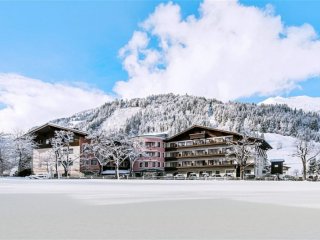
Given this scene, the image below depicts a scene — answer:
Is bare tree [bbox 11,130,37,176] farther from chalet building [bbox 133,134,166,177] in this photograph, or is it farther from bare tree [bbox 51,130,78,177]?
chalet building [bbox 133,134,166,177]

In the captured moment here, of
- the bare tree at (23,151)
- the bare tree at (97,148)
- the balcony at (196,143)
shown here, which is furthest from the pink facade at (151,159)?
the bare tree at (23,151)

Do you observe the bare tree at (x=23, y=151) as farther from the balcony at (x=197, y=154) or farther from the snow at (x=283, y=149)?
the snow at (x=283, y=149)

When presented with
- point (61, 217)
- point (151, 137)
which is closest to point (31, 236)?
point (61, 217)

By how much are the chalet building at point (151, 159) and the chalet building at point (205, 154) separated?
1.59 meters

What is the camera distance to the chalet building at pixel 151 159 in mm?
91938

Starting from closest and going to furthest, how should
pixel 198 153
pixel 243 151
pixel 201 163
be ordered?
1. pixel 243 151
2. pixel 201 163
3. pixel 198 153

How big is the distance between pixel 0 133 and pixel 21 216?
73041 millimetres

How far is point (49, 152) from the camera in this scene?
84000 mm

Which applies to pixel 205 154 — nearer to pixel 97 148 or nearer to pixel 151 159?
pixel 151 159

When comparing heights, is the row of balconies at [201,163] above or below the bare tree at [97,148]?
below

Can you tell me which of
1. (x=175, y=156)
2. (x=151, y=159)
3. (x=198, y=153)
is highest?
(x=198, y=153)

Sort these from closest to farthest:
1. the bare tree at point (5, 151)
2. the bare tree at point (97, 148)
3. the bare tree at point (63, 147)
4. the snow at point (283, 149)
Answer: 1. the bare tree at point (5, 151)
2. the bare tree at point (63, 147)
3. the bare tree at point (97, 148)
4. the snow at point (283, 149)

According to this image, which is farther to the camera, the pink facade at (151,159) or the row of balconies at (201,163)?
the pink facade at (151,159)

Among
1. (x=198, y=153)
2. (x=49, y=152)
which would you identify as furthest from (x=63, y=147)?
(x=198, y=153)
